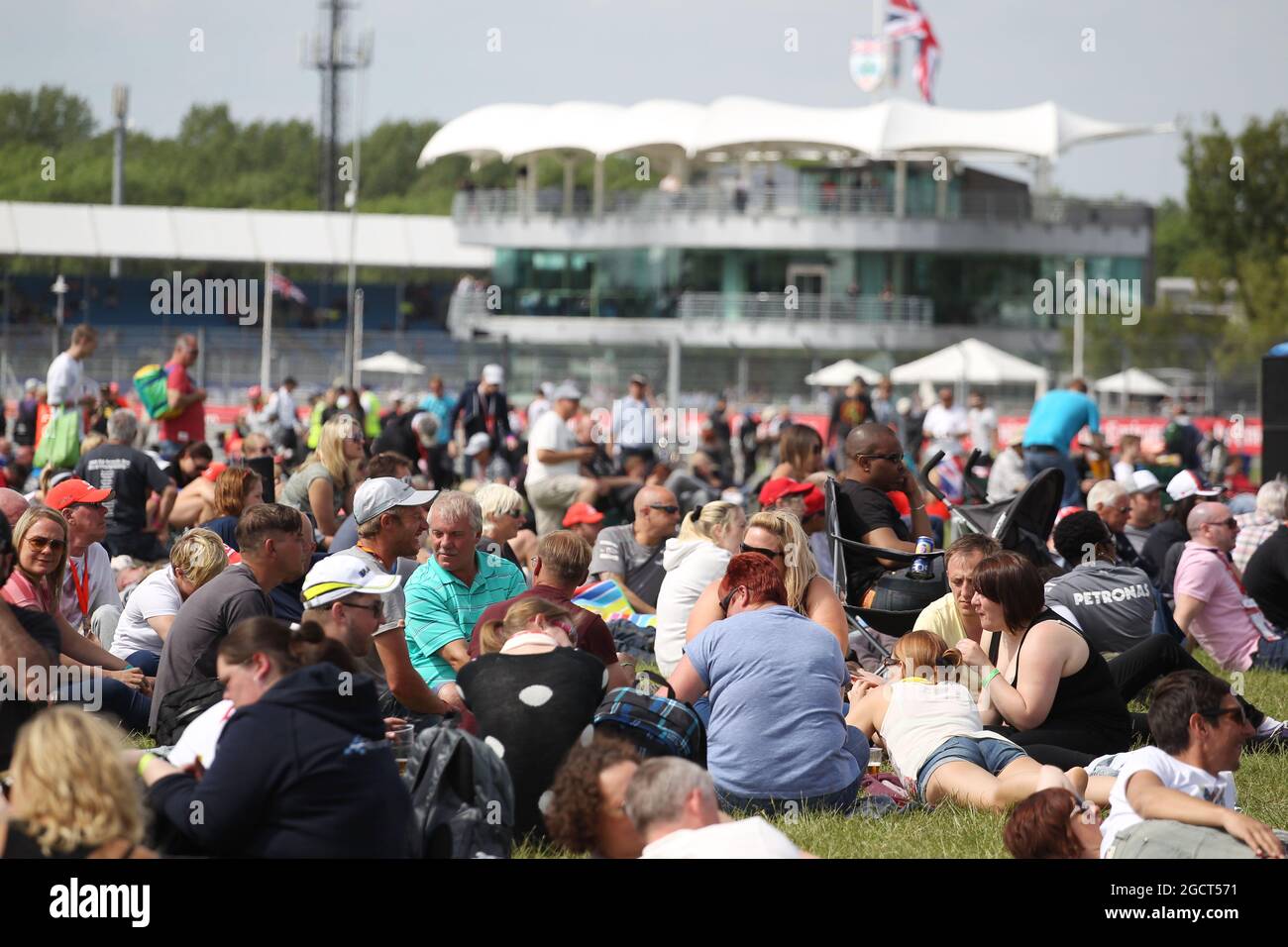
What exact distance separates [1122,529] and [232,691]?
788cm

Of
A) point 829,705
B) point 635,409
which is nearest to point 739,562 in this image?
point 829,705

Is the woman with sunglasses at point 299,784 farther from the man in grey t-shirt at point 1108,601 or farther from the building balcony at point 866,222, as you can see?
the building balcony at point 866,222

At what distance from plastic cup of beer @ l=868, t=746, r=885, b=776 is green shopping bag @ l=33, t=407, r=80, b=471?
8251 mm

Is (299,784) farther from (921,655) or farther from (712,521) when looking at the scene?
(712,521)

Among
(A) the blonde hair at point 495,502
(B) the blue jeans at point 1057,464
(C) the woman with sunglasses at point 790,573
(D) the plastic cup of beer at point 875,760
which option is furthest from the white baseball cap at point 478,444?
(D) the plastic cup of beer at point 875,760

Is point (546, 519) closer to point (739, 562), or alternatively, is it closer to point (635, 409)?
point (635, 409)

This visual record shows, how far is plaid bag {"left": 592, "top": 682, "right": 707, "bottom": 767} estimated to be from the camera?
5527 millimetres

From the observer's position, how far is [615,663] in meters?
6.56

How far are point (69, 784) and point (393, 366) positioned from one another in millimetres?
40806

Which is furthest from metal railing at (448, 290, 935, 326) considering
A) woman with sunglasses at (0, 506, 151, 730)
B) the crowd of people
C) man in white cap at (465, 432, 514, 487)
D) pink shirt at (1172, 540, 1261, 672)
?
woman with sunglasses at (0, 506, 151, 730)

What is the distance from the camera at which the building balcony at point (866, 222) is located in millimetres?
56344

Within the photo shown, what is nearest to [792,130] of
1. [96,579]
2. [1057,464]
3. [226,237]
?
[226,237]

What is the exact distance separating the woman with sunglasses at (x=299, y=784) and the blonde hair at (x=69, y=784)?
0.49 m

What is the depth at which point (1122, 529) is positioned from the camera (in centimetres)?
1094
